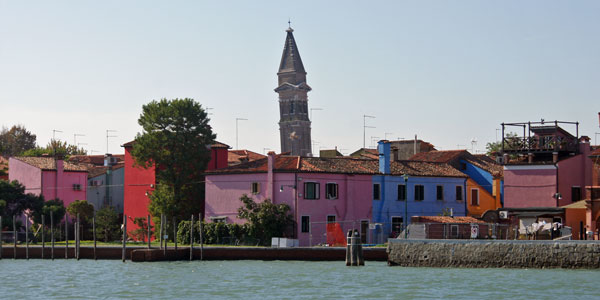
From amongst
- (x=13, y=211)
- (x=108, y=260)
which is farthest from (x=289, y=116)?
(x=108, y=260)

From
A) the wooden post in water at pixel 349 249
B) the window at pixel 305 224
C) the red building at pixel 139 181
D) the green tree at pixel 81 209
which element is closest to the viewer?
the wooden post in water at pixel 349 249

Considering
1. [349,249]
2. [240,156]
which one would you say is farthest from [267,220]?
[240,156]

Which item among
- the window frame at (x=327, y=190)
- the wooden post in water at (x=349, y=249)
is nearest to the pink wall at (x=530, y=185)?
the window frame at (x=327, y=190)

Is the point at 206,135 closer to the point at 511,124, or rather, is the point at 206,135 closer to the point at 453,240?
the point at 511,124

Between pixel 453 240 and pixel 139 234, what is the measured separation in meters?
31.7

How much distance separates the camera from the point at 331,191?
7219cm

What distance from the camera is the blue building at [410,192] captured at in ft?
242

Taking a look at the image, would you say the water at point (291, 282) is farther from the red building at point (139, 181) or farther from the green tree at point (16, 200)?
the green tree at point (16, 200)

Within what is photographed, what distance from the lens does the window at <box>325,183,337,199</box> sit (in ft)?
236

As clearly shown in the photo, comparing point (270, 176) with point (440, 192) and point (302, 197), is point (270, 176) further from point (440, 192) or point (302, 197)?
point (440, 192)

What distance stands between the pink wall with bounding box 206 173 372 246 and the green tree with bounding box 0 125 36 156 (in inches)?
2718

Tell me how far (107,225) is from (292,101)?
8357cm

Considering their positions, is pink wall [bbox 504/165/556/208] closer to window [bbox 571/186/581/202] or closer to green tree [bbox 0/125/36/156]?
window [bbox 571/186/581/202]

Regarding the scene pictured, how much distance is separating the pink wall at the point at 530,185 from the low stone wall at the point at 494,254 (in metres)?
15.7
